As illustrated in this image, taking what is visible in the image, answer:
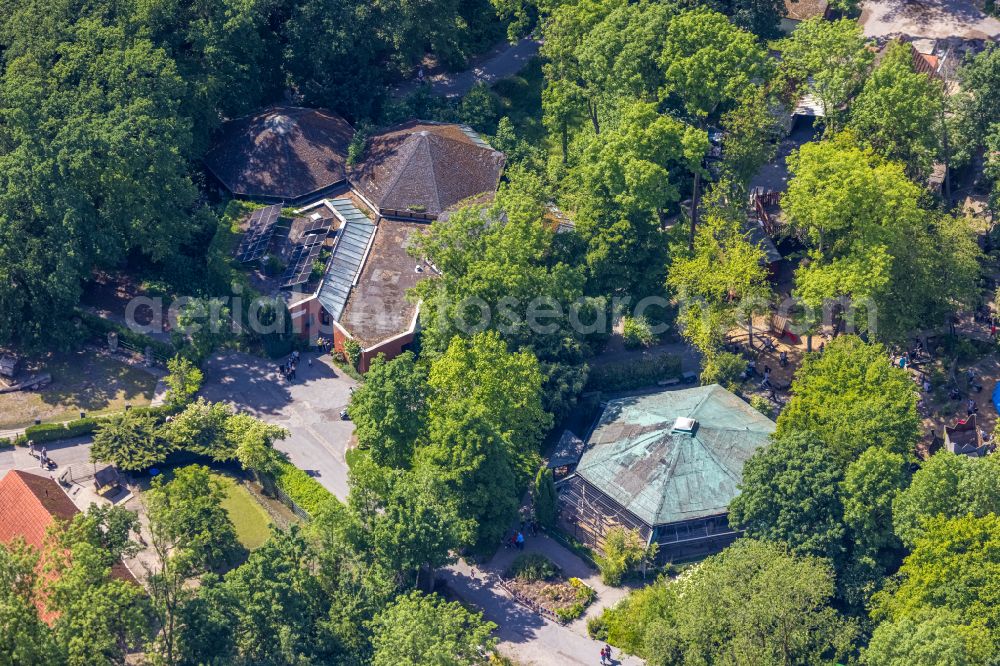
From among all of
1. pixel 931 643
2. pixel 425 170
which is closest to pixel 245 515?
pixel 425 170

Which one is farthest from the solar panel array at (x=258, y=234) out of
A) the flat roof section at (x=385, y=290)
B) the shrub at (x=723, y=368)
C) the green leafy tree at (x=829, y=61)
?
the green leafy tree at (x=829, y=61)

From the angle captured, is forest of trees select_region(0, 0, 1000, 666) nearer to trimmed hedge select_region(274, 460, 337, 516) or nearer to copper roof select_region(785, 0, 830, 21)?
trimmed hedge select_region(274, 460, 337, 516)

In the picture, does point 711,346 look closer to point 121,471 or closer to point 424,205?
point 424,205

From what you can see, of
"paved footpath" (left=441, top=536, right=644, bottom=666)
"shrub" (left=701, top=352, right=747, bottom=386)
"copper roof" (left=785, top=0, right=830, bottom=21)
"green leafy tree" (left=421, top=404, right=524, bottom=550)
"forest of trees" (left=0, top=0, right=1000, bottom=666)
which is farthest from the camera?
"copper roof" (left=785, top=0, right=830, bottom=21)

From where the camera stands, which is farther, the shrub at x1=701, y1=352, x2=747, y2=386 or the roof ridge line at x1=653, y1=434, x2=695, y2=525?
the shrub at x1=701, y1=352, x2=747, y2=386

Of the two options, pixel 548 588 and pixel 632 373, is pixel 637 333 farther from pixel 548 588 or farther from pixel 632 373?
pixel 548 588

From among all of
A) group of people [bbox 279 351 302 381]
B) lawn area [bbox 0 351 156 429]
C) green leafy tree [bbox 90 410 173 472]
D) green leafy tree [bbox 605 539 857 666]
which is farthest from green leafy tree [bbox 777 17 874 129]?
lawn area [bbox 0 351 156 429]

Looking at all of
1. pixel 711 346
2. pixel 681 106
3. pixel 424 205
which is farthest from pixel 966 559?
pixel 424 205

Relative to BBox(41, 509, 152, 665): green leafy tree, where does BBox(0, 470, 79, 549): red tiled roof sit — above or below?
below
